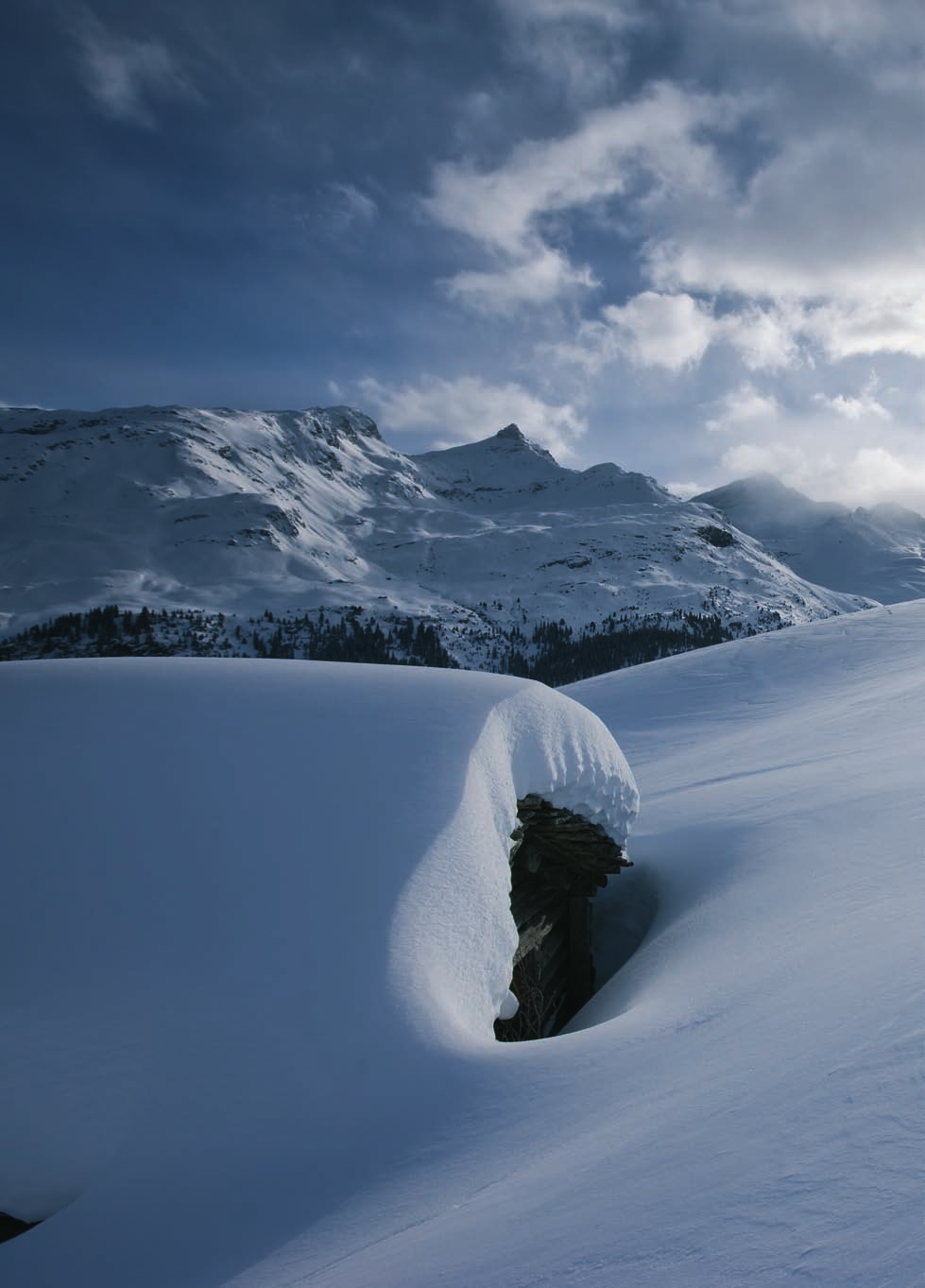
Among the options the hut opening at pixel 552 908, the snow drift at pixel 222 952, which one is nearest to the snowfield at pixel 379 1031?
the snow drift at pixel 222 952

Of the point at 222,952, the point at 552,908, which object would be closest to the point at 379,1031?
the point at 222,952

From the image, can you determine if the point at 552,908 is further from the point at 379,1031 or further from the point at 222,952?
the point at 222,952

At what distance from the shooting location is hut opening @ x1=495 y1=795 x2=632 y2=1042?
688 cm

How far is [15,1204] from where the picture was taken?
2.78 m

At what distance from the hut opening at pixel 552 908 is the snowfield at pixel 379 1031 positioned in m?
0.98

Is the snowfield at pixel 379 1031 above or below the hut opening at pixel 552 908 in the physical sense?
above

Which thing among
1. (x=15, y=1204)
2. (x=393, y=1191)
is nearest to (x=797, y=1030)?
(x=393, y=1191)

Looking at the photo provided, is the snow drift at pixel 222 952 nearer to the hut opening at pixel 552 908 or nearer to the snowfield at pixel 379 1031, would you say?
the snowfield at pixel 379 1031

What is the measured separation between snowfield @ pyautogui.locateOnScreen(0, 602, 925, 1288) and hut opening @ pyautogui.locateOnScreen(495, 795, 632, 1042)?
0.98m

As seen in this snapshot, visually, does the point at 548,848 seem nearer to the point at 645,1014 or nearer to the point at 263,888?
the point at 645,1014

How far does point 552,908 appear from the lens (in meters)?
8.55

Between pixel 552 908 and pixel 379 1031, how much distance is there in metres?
5.63

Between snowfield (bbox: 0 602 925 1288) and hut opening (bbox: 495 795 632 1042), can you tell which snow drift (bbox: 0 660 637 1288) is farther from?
hut opening (bbox: 495 795 632 1042)

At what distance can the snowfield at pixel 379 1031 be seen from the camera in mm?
1992
